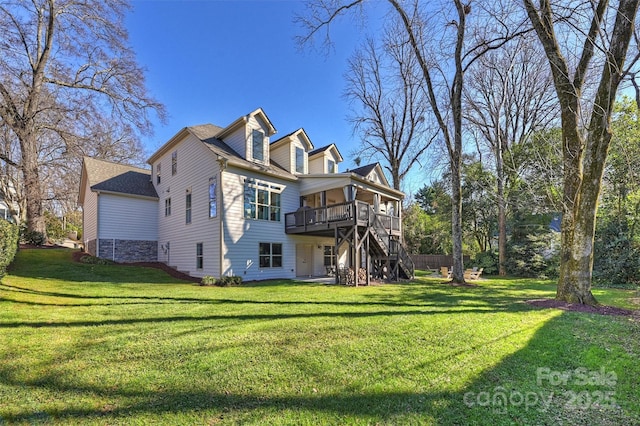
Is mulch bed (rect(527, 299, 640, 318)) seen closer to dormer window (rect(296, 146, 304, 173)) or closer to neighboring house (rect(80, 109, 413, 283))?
neighboring house (rect(80, 109, 413, 283))

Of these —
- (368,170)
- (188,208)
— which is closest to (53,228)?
(188,208)

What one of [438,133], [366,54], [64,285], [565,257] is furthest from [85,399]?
[366,54]

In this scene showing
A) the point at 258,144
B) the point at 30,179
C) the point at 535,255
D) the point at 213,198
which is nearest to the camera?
the point at 213,198

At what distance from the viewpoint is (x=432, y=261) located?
27.8 meters

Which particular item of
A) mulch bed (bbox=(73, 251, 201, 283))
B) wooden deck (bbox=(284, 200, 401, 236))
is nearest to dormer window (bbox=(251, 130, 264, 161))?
wooden deck (bbox=(284, 200, 401, 236))

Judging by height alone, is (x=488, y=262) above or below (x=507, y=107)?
below

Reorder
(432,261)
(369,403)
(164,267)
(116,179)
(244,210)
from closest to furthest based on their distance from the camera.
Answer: (369,403) < (244,210) < (164,267) < (116,179) < (432,261)

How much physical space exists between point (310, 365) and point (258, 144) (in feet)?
43.7

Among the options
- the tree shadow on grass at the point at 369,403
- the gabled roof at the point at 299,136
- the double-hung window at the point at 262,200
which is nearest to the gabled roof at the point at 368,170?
the gabled roof at the point at 299,136

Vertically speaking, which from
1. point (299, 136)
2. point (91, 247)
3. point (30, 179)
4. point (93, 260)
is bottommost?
point (93, 260)

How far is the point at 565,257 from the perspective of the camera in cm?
845

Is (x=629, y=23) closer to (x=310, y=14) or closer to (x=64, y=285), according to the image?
(x=310, y=14)

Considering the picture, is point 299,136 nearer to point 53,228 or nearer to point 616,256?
point 616,256

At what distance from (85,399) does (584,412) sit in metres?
5.14
